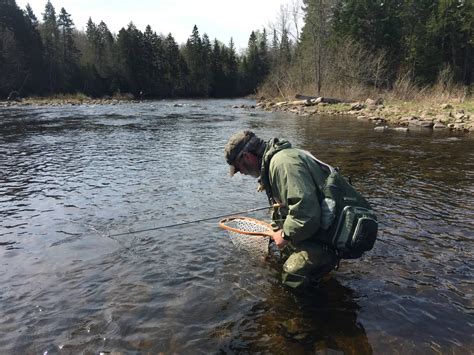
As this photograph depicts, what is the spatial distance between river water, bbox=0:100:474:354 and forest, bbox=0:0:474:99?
27.0 metres

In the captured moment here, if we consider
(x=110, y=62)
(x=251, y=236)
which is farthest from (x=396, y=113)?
(x=110, y=62)

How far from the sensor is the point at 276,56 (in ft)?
254

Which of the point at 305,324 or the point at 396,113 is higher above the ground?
the point at 396,113

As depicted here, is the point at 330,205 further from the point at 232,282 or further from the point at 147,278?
the point at 147,278

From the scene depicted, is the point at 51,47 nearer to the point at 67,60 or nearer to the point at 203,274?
the point at 67,60

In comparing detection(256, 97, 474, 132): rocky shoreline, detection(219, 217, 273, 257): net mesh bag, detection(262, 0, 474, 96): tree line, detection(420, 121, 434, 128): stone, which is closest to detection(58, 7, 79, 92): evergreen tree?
detection(262, 0, 474, 96): tree line

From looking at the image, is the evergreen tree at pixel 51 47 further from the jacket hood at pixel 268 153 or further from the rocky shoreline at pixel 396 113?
the jacket hood at pixel 268 153

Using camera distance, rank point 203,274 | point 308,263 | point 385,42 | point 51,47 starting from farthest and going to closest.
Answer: point 51,47 → point 385,42 → point 203,274 → point 308,263

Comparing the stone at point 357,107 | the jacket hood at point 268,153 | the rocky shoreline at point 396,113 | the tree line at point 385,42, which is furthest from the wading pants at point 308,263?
the tree line at point 385,42

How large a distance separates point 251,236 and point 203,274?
844 millimetres

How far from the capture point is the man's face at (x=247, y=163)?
420 centimetres

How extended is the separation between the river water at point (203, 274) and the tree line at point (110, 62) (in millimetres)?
59924

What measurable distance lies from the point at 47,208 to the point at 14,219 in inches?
30.0

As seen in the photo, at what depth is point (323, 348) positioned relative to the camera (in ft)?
12.4
